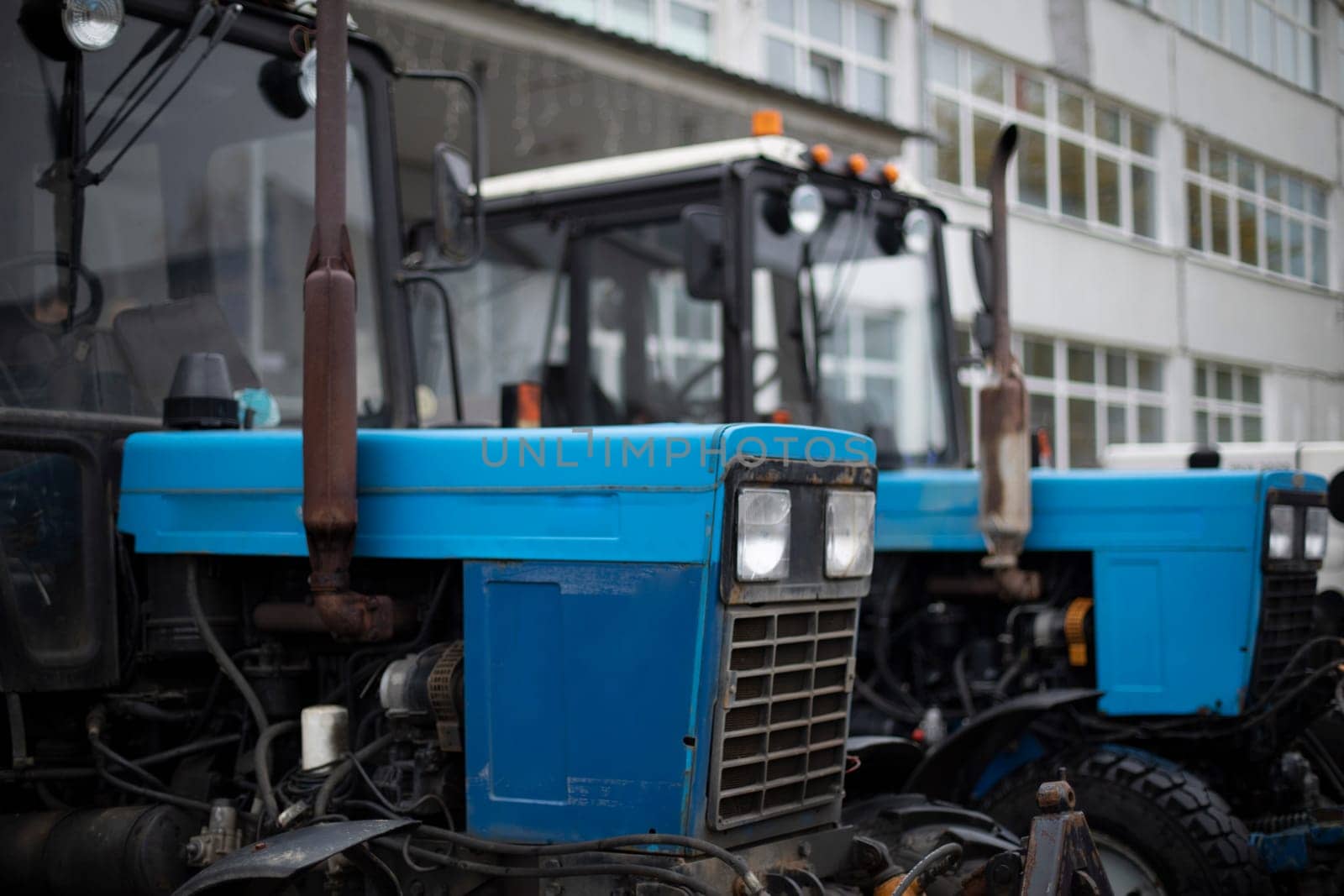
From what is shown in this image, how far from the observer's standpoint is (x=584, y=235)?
7332mm

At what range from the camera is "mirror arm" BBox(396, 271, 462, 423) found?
16.5 ft

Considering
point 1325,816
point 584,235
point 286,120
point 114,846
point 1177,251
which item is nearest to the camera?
point 114,846

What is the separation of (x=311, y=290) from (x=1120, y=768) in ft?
10.2

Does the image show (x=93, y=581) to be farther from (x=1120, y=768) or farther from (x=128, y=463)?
(x=1120, y=768)

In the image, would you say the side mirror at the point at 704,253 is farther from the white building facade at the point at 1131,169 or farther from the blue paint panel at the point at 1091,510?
the white building facade at the point at 1131,169

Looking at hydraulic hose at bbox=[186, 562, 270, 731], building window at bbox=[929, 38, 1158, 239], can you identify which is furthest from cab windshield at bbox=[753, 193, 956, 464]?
building window at bbox=[929, 38, 1158, 239]

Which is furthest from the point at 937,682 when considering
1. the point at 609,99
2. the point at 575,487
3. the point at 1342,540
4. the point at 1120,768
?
the point at 609,99

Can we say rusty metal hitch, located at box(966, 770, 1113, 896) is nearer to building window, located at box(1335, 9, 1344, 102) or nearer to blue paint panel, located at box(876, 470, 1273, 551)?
blue paint panel, located at box(876, 470, 1273, 551)

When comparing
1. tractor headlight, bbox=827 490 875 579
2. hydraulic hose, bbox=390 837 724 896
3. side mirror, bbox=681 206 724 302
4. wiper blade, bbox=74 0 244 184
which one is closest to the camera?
hydraulic hose, bbox=390 837 724 896

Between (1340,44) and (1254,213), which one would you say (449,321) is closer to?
(1340,44)

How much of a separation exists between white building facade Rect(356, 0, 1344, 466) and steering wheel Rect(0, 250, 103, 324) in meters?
10.4

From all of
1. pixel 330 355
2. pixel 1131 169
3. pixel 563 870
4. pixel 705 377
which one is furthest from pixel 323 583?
pixel 1131 169

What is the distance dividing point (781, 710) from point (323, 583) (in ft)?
3.60

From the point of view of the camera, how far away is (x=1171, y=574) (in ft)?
19.0
